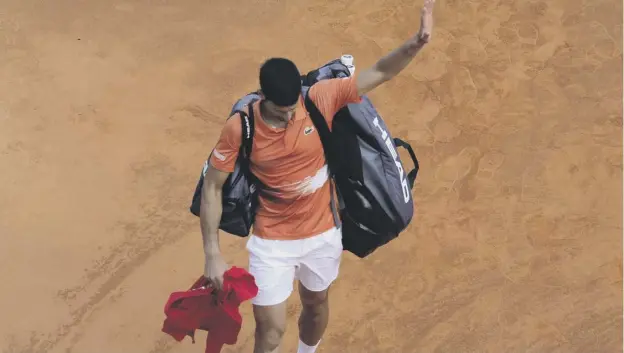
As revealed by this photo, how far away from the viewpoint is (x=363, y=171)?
4586 mm

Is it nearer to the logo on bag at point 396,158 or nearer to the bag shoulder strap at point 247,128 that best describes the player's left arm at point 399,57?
the logo on bag at point 396,158

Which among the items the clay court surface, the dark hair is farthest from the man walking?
the clay court surface

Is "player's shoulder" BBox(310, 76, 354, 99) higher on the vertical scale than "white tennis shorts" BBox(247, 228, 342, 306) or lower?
higher

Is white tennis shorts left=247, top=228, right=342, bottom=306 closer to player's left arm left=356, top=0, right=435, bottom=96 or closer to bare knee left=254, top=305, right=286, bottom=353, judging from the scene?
bare knee left=254, top=305, right=286, bottom=353

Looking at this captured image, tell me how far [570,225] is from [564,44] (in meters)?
2.44

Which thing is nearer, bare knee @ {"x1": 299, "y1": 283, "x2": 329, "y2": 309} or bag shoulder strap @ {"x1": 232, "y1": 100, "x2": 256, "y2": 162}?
bag shoulder strap @ {"x1": 232, "y1": 100, "x2": 256, "y2": 162}

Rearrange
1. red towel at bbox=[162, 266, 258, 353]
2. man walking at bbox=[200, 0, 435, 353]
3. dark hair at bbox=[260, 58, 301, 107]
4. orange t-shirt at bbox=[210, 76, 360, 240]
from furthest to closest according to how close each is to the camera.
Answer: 1. red towel at bbox=[162, 266, 258, 353]
2. orange t-shirt at bbox=[210, 76, 360, 240]
3. man walking at bbox=[200, 0, 435, 353]
4. dark hair at bbox=[260, 58, 301, 107]

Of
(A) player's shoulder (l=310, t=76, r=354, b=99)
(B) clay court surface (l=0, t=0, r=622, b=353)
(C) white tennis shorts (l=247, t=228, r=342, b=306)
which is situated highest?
(A) player's shoulder (l=310, t=76, r=354, b=99)

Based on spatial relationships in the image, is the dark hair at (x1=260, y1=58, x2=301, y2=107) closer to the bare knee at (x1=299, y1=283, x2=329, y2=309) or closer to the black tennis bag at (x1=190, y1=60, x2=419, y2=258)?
the black tennis bag at (x1=190, y1=60, x2=419, y2=258)

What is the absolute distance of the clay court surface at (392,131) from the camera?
6.26 m

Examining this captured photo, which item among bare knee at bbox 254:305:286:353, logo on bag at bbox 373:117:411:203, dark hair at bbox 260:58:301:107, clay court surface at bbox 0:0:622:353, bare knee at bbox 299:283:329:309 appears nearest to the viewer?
dark hair at bbox 260:58:301:107

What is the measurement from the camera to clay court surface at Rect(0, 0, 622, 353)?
20.5ft

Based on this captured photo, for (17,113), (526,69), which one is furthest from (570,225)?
(17,113)

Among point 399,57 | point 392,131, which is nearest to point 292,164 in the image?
point 399,57
